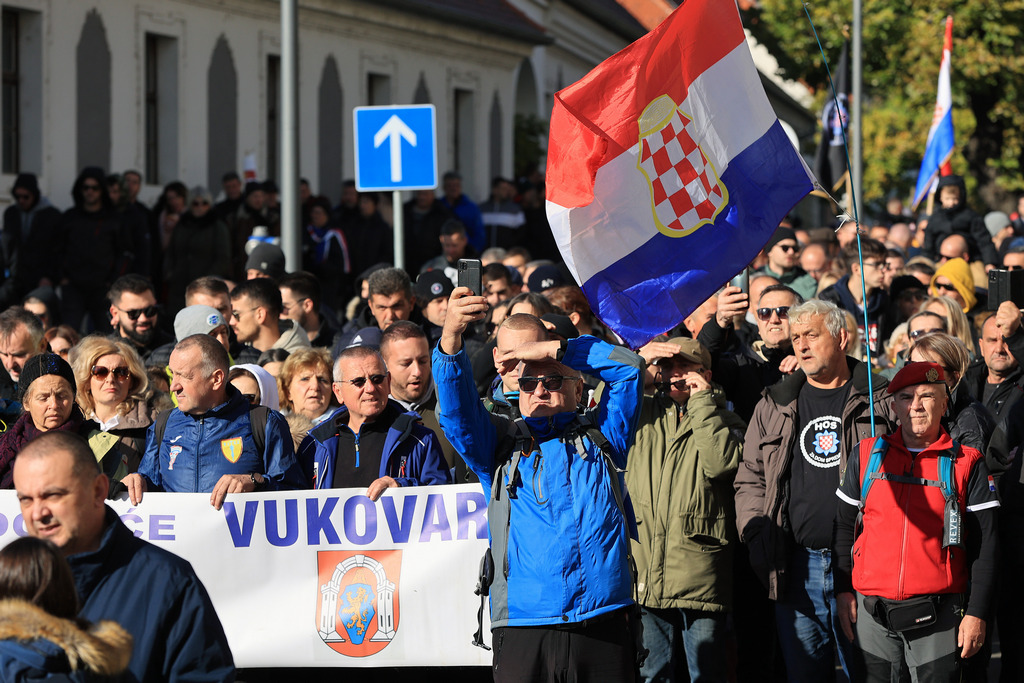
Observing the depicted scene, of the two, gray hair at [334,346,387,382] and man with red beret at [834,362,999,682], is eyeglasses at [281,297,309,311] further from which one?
man with red beret at [834,362,999,682]

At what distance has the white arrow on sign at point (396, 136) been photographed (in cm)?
1135

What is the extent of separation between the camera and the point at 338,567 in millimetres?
7094

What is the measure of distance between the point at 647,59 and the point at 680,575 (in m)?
2.48

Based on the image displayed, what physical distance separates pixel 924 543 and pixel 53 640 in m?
3.99

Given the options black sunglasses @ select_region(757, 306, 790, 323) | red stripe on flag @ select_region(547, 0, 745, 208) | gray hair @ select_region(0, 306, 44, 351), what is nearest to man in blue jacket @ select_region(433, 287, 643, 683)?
red stripe on flag @ select_region(547, 0, 745, 208)

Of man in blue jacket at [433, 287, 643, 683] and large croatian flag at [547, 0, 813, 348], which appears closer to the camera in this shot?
man in blue jacket at [433, 287, 643, 683]

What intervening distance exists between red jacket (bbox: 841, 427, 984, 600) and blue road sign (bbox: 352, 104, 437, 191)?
5.50m

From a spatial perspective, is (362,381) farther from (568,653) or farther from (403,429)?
(568,653)

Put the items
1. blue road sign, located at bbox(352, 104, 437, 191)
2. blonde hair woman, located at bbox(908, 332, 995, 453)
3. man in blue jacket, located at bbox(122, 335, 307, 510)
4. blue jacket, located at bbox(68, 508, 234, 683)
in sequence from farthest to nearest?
1. blue road sign, located at bbox(352, 104, 437, 191)
2. blonde hair woman, located at bbox(908, 332, 995, 453)
3. man in blue jacket, located at bbox(122, 335, 307, 510)
4. blue jacket, located at bbox(68, 508, 234, 683)

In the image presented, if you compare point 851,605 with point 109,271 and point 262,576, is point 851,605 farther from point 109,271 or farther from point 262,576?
point 109,271

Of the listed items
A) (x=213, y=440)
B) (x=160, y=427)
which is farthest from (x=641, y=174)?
(x=160, y=427)

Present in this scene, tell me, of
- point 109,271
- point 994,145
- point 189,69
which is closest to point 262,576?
point 109,271

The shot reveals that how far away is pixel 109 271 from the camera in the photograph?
15.7 metres

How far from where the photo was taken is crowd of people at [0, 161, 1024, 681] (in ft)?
17.9
